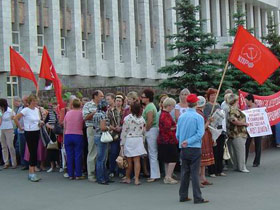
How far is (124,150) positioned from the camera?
10242 millimetres

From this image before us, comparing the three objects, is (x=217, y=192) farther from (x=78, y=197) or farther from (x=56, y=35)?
(x=56, y=35)

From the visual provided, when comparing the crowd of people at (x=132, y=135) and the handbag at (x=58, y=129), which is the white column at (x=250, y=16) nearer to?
the crowd of people at (x=132, y=135)

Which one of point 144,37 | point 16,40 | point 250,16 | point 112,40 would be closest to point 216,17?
point 250,16

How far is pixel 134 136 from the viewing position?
401 inches

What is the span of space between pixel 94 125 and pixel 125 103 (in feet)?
3.33

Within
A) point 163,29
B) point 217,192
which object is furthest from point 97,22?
point 217,192

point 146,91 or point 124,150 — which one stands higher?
point 146,91

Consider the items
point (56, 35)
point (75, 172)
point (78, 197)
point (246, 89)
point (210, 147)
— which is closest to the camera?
point (78, 197)

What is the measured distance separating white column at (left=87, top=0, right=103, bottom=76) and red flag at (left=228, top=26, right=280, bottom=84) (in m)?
28.3

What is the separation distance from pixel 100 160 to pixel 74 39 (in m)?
27.5

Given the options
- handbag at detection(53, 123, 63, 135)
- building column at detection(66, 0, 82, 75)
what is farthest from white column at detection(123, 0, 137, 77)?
handbag at detection(53, 123, 63, 135)

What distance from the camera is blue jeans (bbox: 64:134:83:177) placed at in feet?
35.4

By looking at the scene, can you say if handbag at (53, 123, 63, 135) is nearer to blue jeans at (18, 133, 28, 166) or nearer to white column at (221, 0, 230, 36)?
blue jeans at (18, 133, 28, 166)

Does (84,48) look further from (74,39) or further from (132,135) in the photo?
(132,135)
